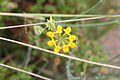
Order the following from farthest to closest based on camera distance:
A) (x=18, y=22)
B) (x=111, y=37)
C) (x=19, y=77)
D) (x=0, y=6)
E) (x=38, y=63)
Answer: (x=111, y=37)
(x=38, y=63)
(x=18, y=22)
(x=0, y=6)
(x=19, y=77)

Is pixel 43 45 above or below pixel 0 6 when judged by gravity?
below

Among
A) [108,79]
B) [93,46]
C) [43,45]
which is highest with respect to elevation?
[43,45]

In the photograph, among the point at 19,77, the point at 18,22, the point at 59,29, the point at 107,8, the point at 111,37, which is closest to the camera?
the point at 59,29

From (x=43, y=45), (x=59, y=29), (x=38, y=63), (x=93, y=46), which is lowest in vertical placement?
(x=38, y=63)

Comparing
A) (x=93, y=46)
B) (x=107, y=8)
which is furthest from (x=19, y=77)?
(x=107, y=8)

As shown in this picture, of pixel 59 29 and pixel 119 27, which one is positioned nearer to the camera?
pixel 59 29

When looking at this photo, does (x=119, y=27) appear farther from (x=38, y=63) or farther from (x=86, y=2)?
(x=38, y=63)

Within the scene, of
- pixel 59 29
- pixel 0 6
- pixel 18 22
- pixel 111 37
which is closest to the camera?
pixel 59 29

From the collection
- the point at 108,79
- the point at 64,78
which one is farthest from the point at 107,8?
the point at 64,78

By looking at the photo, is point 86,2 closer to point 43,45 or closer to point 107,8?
point 107,8
